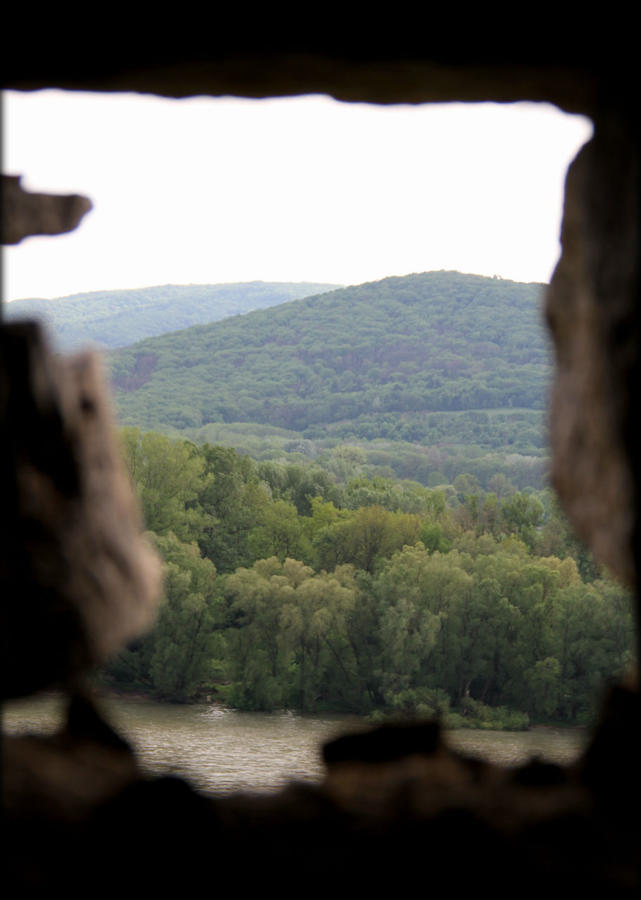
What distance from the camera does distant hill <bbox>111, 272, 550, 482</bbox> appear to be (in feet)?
389

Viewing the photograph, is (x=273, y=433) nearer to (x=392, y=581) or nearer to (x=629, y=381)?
(x=392, y=581)

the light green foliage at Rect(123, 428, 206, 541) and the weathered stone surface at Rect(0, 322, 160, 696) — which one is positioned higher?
the weathered stone surface at Rect(0, 322, 160, 696)

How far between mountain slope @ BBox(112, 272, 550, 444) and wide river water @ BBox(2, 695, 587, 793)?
78.4 m

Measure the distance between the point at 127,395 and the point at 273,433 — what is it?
63.7 feet

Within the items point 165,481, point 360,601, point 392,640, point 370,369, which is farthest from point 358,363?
point 392,640

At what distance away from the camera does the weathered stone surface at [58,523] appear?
3727 millimetres

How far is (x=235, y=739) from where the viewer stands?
2897cm

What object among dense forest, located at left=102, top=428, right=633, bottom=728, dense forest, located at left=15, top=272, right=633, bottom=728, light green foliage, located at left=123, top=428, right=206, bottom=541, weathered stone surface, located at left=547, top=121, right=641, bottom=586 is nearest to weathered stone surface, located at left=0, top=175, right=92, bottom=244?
weathered stone surface, located at left=547, top=121, right=641, bottom=586

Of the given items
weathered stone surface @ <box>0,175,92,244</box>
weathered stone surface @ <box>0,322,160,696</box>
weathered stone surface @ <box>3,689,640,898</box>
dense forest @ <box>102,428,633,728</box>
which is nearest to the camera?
weathered stone surface @ <box>3,689,640,898</box>

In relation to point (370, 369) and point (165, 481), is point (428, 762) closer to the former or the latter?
point (165, 481)

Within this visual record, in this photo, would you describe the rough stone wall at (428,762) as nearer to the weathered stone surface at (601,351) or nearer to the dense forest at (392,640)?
the weathered stone surface at (601,351)

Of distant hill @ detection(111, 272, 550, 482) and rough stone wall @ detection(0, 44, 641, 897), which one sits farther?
distant hill @ detection(111, 272, 550, 482)

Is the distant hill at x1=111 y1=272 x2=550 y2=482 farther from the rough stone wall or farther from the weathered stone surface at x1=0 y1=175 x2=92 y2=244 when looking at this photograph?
the rough stone wall

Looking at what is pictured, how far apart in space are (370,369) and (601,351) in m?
132
